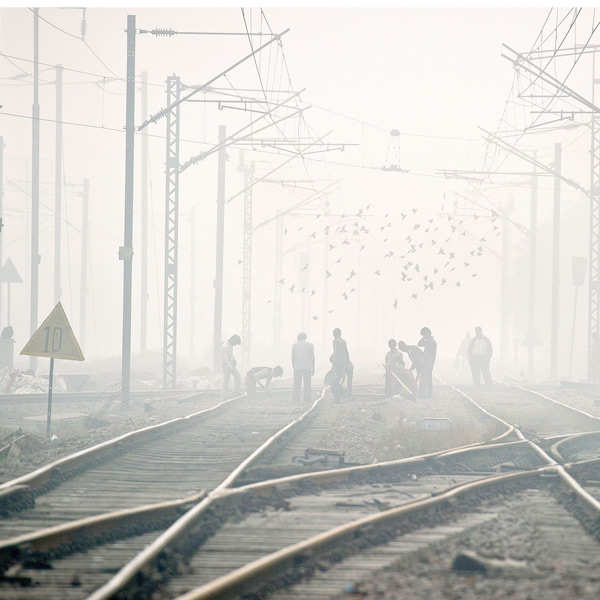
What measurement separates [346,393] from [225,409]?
507 centimetres

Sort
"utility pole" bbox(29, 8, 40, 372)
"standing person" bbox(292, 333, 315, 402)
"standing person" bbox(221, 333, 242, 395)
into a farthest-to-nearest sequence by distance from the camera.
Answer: "utility pole" bbox(29, 8, 40, 372) < "standing person" bbox(221, 333, 242, 395) < "standing person" bbox(292, 333, 315, 402)

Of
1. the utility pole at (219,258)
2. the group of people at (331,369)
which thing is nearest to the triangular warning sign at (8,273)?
the utility pole at (219,258)

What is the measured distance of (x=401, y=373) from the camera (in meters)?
26.1

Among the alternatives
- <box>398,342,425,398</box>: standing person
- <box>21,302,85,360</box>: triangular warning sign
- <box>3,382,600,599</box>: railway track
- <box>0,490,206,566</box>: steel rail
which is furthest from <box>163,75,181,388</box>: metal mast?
<box>0,490,206,566</box>: steel rail

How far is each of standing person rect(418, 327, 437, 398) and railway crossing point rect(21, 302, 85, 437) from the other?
1250 centimetres

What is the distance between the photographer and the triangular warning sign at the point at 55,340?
48.9ft

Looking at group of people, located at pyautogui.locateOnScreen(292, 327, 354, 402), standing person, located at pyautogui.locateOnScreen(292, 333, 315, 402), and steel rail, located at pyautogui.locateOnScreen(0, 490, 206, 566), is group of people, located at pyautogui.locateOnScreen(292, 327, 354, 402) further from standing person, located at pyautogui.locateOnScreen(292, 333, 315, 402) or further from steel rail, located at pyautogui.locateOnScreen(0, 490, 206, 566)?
steel rail, located at pyautogui.locateOnScreen(0, 490, 206, 566)

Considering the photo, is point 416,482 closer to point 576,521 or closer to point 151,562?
point 576,521

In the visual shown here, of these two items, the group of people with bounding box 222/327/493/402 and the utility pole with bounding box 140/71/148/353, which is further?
the utility pole with bounding box 140/71/148/353

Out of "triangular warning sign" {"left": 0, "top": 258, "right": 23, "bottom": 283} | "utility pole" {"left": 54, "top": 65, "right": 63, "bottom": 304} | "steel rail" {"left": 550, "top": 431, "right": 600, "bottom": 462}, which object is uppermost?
"utility pole" {"left": 54, "top": 65, "right": 63, "bottom": 304}

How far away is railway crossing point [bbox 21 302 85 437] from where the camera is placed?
1491cm

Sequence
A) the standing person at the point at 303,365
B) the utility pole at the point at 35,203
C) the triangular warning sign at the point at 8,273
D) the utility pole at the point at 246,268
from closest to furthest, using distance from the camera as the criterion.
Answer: the standing person at the point at 303,365, the triangular warning sign at the point at 8,273, the utility pole at the point at 35,203, the utility pole at the point at 246,268

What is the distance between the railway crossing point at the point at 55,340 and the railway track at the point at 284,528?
400cm

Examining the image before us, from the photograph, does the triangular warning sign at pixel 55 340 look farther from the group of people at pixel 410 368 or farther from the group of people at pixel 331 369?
the group of people at pixel 410 368
